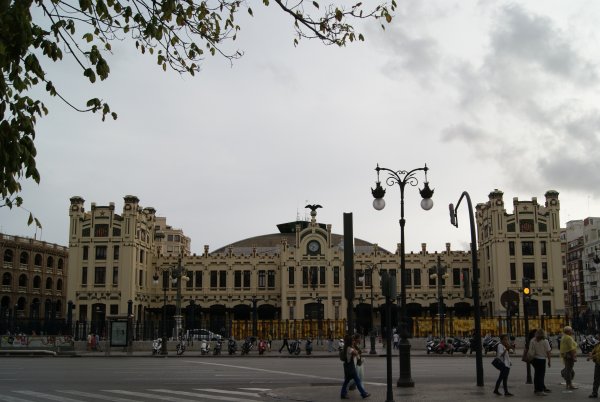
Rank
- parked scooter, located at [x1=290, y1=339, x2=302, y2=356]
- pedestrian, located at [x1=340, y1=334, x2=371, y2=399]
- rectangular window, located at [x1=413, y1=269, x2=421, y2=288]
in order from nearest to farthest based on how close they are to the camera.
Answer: pedestrian, located at [x1=340, y1=334, x2=371, y2=399], parked scooter, located at [x1=290, y1=339, x2=302, y2=356], rectangular window, located at [x1=413, y1=269, x2=421, y2=288]

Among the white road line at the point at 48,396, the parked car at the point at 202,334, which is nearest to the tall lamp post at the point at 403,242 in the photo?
the white road line at the point at 48,396

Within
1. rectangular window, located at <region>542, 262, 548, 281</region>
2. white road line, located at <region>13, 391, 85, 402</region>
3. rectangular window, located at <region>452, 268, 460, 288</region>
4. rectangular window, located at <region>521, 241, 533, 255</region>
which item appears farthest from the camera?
rectangular window, located at <region>452, 268, 460, 288</region>

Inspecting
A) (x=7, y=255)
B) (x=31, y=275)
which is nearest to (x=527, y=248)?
(x=31, y=275)

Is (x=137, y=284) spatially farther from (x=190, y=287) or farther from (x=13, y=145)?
(x=13, y=145)

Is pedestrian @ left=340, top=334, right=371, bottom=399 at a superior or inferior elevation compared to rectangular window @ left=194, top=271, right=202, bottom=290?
inferior

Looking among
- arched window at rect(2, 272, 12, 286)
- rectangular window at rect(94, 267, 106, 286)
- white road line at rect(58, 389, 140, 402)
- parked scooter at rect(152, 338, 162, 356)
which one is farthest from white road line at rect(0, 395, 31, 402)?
arched window at rect(2, 272, 12, 286)

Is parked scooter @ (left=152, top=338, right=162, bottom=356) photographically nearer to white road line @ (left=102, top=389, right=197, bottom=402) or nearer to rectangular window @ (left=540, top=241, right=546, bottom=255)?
white road line @ (left=102, top=389, right=197, bottom=402)

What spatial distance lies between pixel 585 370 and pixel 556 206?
51876 millimetres

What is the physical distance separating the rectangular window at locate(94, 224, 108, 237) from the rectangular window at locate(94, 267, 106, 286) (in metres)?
3.91

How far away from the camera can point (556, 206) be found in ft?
245

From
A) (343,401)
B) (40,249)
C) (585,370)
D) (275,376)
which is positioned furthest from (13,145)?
(40,249)

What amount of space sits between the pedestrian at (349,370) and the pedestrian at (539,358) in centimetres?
455

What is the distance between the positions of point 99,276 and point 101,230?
5305mm

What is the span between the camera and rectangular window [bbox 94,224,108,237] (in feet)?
249
